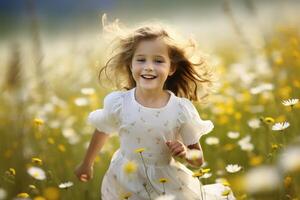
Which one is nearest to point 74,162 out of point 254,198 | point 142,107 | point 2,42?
point 142,107

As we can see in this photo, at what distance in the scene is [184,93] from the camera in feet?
8.67


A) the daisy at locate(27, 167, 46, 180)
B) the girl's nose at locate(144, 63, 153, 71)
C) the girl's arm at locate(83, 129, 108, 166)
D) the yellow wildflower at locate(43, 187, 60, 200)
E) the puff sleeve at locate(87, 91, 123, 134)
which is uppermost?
the girl's nose at locate(144, 63, 153, 71)

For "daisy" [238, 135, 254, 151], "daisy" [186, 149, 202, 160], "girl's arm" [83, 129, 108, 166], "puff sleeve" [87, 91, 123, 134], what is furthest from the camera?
"daisy" [238, 135, 254, 151]

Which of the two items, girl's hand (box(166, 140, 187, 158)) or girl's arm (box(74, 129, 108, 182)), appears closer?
girl's hand (box(166, 140, 187, 158))

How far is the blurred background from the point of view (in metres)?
2.31

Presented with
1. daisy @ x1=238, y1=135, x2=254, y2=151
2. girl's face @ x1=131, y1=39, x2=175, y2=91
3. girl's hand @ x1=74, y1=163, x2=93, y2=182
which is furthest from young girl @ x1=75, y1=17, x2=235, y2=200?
daisy @ x1=238, y1=135, x2=254, y2=151

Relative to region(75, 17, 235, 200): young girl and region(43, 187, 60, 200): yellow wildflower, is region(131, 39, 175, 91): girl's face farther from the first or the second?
region(43, 187, 60, 200): yellow wildflower

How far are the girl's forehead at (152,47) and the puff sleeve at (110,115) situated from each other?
0.17 meters

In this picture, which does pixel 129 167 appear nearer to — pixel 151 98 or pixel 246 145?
pixel 151 98

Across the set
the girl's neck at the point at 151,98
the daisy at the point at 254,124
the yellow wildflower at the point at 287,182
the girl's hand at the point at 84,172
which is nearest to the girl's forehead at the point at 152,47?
the girl's neck at the point at 151,98

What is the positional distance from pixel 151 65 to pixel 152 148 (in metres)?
0.27

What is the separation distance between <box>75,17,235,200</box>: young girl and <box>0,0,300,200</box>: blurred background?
0.35 feet

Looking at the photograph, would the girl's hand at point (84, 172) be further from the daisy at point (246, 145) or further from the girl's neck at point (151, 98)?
the daisy at point (246, 145)

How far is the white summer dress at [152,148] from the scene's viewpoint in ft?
7.77
